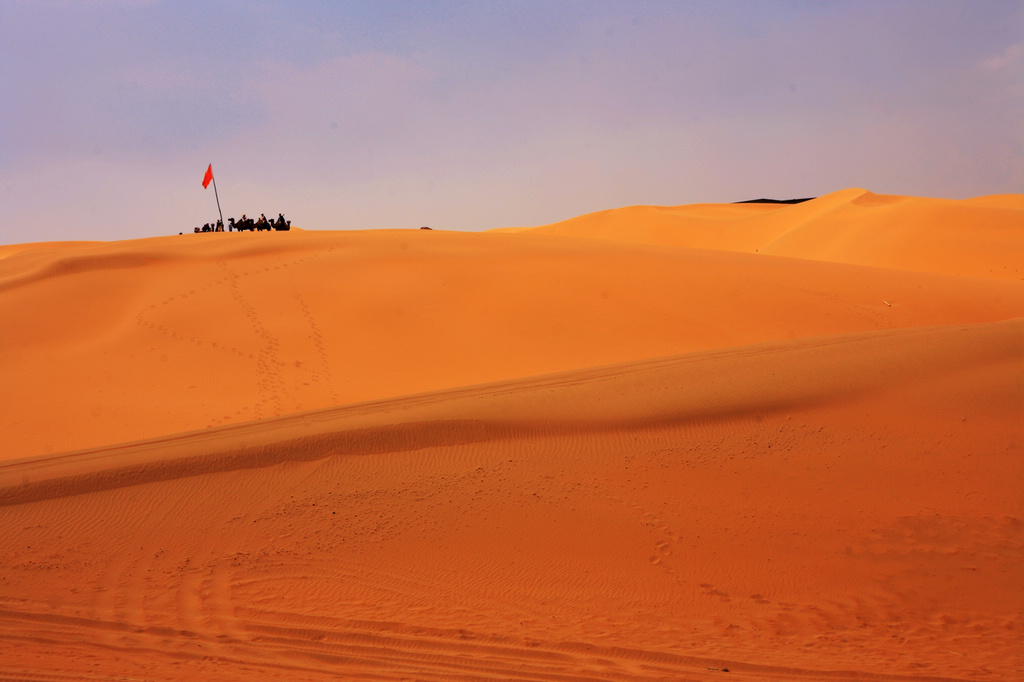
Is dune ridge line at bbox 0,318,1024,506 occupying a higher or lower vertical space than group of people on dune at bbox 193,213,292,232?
lower

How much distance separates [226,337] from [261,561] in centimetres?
885

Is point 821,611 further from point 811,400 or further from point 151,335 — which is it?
point 151,335

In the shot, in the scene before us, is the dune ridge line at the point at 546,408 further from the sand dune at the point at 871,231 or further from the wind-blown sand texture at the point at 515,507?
the sand dune at the point at 871,231

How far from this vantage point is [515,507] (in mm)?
6418

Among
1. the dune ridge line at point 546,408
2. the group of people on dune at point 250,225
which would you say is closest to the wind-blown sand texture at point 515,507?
the dune ridge line at point 546,408

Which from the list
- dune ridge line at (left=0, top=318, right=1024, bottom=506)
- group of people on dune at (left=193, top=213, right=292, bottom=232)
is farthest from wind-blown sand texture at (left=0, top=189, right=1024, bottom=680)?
group of people on dune at (left=193, top=213, right=292, bottom=232)

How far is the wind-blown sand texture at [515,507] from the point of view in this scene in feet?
15.2

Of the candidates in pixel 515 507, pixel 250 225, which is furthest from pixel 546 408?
pixel 250 225

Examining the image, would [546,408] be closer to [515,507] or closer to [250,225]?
[515,507]

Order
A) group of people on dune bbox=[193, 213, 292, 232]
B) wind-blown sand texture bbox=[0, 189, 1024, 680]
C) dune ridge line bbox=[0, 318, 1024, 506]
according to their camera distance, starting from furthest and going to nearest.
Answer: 1. group of people on dune bbox=[193, 213, 292, 232]
2. dune ridge line bbox=[0, 318, 1024, 506]
3. wind-blown sand texture bbox=[0, 189, 1024, 680]

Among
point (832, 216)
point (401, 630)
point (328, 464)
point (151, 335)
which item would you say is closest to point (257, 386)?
point (151, 335)

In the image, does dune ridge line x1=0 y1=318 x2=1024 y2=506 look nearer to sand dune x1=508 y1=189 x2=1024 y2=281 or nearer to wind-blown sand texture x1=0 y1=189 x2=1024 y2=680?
wind-blown sand texture x1=0 y1=189 x2=1024 y2=680

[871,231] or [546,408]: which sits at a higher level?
[871,231]

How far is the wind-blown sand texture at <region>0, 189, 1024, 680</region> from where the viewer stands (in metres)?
4.63
